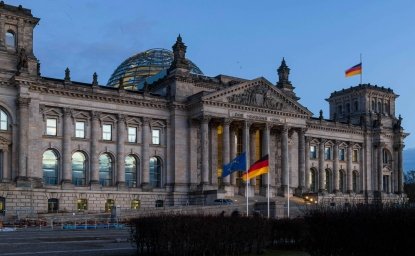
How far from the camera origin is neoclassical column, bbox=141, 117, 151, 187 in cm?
7425

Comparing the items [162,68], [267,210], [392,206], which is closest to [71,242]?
[392,206]

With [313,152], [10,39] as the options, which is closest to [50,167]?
[10,39]

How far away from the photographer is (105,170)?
72562 millimetres

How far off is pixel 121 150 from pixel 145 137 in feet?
12.6

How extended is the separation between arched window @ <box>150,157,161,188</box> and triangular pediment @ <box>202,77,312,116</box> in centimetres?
1037

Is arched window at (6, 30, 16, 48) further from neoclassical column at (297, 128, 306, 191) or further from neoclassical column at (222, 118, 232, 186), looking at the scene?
neoclassical column at (297, 128, 306, 191)

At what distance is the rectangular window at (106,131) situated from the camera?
2839 inches

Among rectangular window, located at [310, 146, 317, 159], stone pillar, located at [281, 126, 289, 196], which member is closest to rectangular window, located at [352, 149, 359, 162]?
rectangular window, located at [310, 146, 317, 159]

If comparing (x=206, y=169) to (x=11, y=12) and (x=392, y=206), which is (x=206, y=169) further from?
(x=392, y=206)

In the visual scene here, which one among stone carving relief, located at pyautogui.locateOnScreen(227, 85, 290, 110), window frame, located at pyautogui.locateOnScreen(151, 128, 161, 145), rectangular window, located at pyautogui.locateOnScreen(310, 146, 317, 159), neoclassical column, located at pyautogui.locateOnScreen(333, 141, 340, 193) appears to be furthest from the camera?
neoclassical column, located at pyautogui.locateOnScreen(333, 141, 340, 193)

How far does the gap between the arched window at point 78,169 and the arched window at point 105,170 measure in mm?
2183

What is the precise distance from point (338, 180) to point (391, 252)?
3053 inches

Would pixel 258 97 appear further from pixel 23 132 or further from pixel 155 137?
pixel 23 132

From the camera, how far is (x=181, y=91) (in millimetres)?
77250
